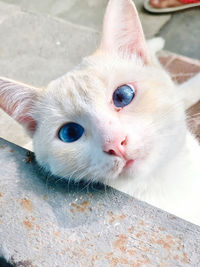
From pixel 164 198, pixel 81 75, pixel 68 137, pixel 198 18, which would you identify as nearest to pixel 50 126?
pixel 68 137

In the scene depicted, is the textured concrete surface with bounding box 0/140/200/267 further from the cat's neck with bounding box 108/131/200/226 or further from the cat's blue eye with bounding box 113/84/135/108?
the cat's blue eye with bounding box 113/84/135/108

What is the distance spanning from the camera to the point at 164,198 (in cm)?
127

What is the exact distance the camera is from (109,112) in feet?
3.85

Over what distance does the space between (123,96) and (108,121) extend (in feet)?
0.61

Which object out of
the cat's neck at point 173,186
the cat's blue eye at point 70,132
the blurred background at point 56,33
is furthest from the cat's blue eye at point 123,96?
the blurred background at point 56,33

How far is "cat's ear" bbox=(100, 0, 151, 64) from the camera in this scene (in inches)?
52.4

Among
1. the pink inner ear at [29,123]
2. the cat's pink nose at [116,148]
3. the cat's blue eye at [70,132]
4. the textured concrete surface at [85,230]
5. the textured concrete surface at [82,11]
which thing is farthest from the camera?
the textured concrete surface at [82,11]

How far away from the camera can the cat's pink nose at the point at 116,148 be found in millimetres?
1055

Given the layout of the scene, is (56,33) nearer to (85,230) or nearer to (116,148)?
(116,148)

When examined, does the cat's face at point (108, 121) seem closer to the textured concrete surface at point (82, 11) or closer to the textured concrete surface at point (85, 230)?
the textured concrete surface at point (85, 230)

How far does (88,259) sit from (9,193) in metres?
0.37

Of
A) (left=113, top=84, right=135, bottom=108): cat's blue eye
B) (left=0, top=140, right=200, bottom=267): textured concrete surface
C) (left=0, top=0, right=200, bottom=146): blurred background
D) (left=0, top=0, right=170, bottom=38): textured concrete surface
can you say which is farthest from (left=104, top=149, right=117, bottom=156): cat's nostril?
(left=0, top=0, right=170, bottom=38): textured concrete surface

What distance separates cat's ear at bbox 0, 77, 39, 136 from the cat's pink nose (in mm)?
510

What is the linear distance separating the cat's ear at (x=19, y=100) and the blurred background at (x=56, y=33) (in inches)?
52.0
